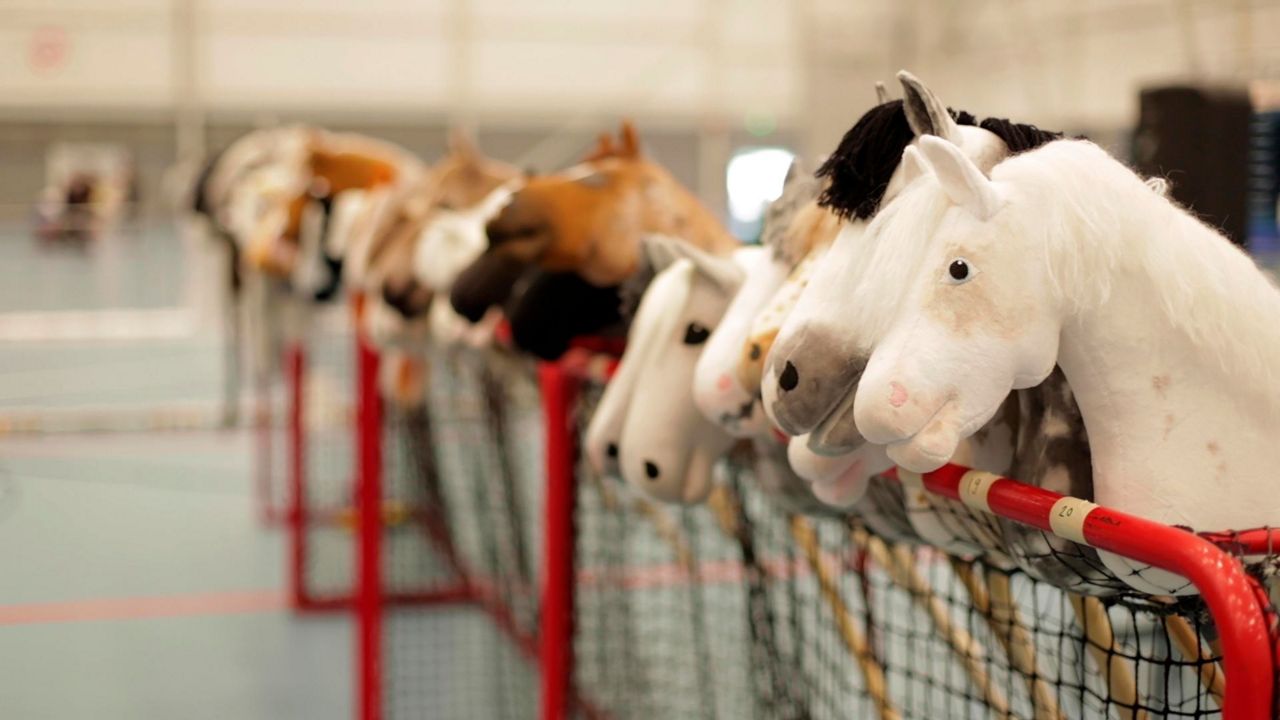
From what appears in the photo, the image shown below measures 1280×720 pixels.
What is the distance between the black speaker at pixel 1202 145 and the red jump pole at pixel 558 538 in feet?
2.93

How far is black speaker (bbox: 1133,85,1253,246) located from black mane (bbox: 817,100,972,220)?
1.08 m

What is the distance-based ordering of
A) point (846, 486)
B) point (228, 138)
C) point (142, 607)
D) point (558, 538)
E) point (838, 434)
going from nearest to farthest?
point (838, 434), point (846, 486), point (558, 538), point (142, 607), point (228, 138)

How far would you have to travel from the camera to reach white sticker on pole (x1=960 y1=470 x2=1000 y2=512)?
0.92 meters

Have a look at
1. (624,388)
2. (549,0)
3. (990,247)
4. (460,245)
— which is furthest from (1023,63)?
(990,247)

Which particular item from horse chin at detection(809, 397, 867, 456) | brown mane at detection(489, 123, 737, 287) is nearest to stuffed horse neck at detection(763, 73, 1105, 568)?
horse chin at detection(809, 397, 867, 456)

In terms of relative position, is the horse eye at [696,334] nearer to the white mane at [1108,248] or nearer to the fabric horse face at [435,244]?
the white mane at [1108,248]

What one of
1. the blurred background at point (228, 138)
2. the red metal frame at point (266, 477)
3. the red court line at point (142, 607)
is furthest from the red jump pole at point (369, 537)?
the red metal frame at point (266, 477)

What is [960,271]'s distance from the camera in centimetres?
83

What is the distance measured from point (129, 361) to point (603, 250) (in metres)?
8.46

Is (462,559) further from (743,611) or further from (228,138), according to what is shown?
(228,138)

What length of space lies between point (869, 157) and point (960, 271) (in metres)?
0.14

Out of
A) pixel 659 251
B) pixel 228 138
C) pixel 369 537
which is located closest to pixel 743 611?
pixel 369 537

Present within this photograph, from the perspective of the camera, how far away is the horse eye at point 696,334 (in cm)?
136

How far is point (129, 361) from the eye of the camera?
9.27m
